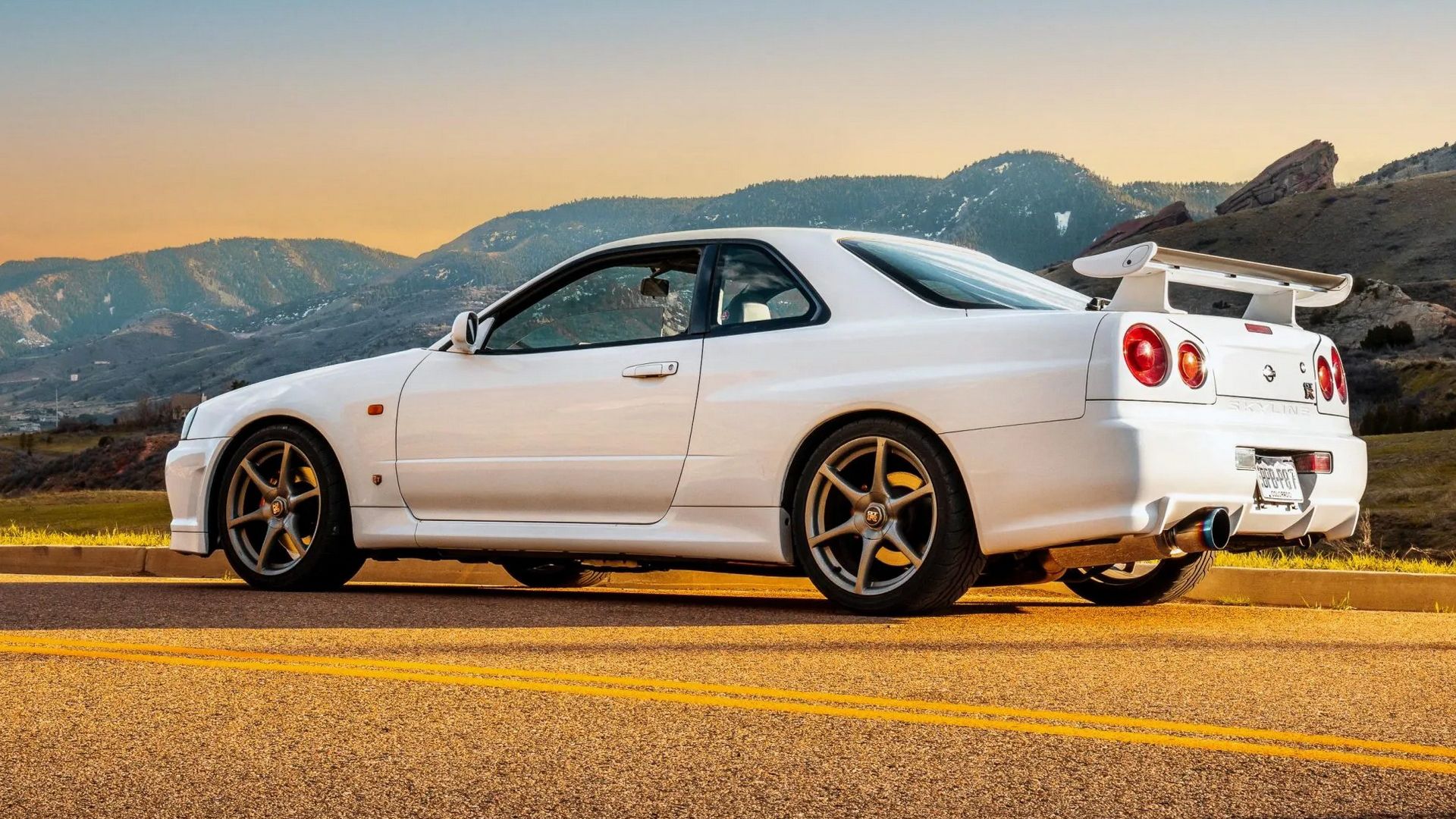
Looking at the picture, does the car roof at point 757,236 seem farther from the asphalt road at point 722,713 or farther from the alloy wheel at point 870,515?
the asphalt road at point 722,713

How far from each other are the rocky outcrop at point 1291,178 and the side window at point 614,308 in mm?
168900

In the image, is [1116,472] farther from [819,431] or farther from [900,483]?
[819,431]

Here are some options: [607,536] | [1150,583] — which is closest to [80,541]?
[607,536]

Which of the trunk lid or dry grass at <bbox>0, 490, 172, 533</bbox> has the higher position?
the trunk lid

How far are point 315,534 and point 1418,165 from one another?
656 feet

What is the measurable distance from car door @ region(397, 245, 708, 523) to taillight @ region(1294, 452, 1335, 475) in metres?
2.51

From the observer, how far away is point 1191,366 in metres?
5.82

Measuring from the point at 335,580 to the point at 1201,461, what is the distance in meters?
4.37

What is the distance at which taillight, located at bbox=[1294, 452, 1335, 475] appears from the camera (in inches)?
245

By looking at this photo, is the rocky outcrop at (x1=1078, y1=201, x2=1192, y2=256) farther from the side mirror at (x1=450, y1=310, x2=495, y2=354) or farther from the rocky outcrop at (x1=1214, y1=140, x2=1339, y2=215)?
the side mirror at (x1=450, y1=310, x2=495, y2=354)

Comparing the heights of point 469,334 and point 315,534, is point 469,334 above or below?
above

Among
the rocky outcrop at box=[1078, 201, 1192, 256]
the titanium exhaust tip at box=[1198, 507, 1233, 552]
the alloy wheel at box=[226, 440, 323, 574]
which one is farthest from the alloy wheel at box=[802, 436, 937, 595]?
the rocky outcrop at box=[1078, 201, 1192, 256]

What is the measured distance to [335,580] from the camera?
310 inches

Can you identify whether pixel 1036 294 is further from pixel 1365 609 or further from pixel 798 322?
pixel 1365 609
